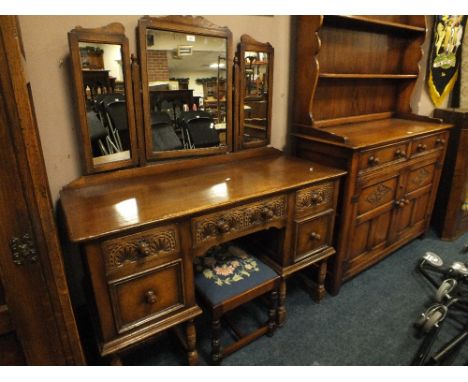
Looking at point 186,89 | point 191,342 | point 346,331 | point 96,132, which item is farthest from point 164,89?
point 346,331

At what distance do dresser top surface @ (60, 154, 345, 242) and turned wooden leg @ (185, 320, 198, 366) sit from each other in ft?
1.80

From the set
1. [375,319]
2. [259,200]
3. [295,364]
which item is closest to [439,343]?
[375,319]

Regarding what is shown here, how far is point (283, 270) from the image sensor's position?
1.59 meters

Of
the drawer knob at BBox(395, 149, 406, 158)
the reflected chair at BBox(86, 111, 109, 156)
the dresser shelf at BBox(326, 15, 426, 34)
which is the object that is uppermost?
the dresser shelf at BBox(326, 15, 426, 34)

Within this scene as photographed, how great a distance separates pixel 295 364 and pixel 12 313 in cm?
125

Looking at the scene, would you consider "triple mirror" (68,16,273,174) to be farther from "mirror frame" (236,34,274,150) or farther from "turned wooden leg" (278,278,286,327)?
"turned wooden leg" (278,278,286,327)

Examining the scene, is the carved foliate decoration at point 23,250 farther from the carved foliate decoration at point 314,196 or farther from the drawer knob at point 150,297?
the carved foliate decoration at point 314,196

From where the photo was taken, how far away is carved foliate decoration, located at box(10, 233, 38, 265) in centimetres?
82

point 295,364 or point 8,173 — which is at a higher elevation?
point 8,173

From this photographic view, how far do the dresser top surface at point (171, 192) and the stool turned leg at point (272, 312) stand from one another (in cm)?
57

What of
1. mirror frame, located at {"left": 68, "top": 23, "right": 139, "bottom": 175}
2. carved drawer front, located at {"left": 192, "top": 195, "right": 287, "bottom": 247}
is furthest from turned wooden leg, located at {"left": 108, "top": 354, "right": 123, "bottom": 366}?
mirror frame, located at {"left": 68, "top": 23, "right": 139, "bottom": 175}

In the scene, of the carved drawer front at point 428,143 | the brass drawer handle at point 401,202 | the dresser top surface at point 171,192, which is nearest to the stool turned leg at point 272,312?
the dresser top surface at point 171,192

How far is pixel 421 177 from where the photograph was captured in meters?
2.22

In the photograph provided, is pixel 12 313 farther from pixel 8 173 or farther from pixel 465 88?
pixel 465 88
